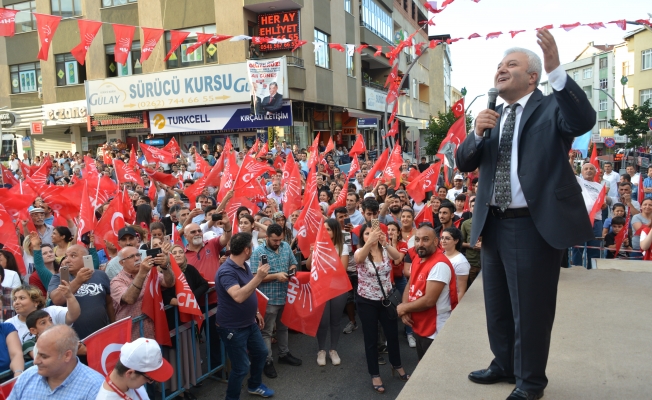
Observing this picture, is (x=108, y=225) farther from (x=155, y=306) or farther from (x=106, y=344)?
(x=106, y=344)

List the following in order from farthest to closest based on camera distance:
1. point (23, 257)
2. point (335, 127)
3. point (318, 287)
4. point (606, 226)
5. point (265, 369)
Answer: point (335, 127) → point (606, 226) → point (23, 257) → point (265, 369) → point (318, 287)

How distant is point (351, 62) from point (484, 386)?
98.8ft

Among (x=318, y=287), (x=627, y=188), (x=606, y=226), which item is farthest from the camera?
(x=627, y=188)

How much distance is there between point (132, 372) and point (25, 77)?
32905 millimetres

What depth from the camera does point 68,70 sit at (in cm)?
2939

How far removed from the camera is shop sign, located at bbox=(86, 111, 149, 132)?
2748 cm

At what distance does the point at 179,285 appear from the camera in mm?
5551

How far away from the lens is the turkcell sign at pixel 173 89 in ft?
79.6

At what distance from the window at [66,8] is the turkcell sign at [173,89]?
13.5 feet

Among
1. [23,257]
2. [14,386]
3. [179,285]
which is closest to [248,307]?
[179,285]

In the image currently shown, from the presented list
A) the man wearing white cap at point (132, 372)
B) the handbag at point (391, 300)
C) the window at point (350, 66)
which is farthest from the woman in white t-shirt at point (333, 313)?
the window at point (350, 66)

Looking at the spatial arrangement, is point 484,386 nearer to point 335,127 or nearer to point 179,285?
point 179,285

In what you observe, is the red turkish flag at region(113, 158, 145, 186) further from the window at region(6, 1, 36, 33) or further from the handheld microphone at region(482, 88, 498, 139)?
the window at region(6, 1, 36, 33)

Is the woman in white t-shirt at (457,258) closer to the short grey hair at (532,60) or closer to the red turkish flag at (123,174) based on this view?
the short grey hair at (532,60)
